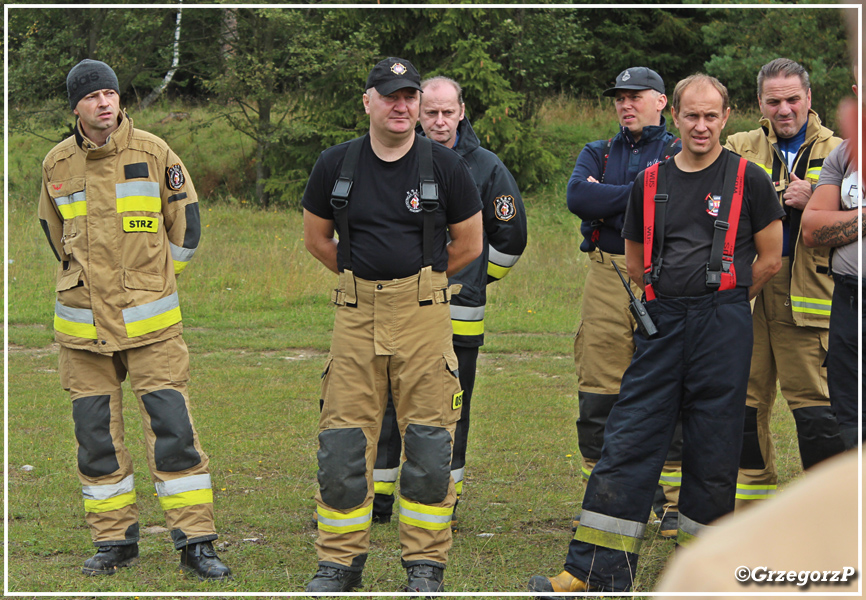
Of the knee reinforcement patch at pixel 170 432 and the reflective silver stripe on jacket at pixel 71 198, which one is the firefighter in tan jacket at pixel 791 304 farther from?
the reflective silver stripe on jacket at pixel 71 198

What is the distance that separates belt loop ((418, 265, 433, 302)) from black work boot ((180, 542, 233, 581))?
5.44 ft

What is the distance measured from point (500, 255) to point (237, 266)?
8.59 m

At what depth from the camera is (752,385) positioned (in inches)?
198

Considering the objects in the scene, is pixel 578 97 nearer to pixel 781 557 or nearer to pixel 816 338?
pixel 816 338

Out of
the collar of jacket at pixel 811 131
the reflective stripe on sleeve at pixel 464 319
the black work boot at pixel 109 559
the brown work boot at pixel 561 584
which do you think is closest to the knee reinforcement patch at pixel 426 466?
the brown work boot at pixel 561 584

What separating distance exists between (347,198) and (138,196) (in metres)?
1.19

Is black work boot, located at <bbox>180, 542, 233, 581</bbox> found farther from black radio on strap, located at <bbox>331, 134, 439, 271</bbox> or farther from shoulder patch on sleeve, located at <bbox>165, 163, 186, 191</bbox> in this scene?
shoulder patch on sleeve, located at <bbox>165, 163, 186, 191</bbox>

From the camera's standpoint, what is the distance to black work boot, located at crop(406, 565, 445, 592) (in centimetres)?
A: 417

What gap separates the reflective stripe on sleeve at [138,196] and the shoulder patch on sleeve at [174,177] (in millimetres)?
77

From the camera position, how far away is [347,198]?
4.21 metres

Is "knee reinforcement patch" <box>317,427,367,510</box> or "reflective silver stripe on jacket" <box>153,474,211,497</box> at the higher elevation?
"knee reinforcement patch" <box>317,427,367,510</box>

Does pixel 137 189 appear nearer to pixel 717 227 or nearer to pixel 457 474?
pixel 457 474

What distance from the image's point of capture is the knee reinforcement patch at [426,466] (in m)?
4.23

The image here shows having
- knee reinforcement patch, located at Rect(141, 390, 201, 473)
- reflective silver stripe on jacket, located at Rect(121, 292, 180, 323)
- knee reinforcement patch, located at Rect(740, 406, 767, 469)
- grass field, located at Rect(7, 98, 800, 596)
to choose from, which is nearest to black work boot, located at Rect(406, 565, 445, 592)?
grass field, located at Rect(7, 98, 800, 596)
